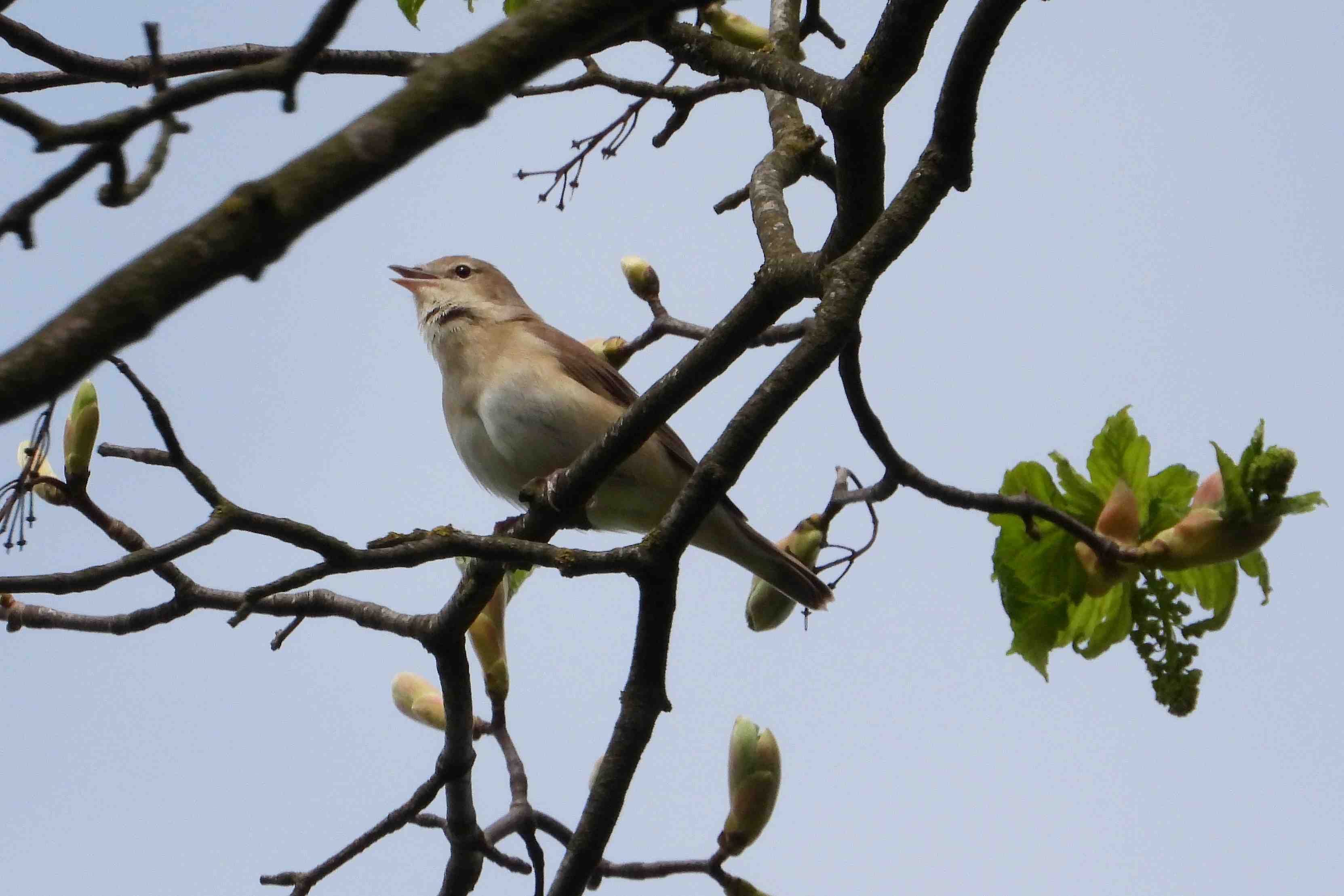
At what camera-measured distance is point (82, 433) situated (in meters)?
3.66

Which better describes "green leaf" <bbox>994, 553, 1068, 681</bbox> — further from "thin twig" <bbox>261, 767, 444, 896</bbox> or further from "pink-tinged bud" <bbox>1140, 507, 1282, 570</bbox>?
"thin twig" <bbox>261, 767, 444, 896</bbox>

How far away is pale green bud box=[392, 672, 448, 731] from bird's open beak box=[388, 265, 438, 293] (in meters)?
3.82

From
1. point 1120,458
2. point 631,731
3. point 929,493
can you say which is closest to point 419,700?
point 631,731

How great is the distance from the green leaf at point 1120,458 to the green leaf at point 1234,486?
0.41m

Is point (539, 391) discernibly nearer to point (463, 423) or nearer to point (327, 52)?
point (463, 423)

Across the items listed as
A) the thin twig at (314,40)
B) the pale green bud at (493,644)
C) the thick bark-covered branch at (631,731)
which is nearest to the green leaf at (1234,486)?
the thick bark-covered branch at (631,731)

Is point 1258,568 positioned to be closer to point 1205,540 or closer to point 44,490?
point 1205,540

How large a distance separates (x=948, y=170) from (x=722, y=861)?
221 centimetres

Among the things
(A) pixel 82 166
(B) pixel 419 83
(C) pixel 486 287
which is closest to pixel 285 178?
(B) pixel 419 83

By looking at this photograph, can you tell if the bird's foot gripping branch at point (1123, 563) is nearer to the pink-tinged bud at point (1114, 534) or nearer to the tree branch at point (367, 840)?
the pink-tinged bud at point (1114, 534)

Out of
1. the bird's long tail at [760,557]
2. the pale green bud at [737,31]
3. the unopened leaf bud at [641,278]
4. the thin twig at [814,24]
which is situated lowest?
the bird's long tail at [760,557]

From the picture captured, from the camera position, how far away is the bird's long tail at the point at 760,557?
524 cm

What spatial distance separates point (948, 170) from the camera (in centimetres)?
353

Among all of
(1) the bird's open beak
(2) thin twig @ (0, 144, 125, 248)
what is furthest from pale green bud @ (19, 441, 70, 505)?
(1) the bird's open beak
